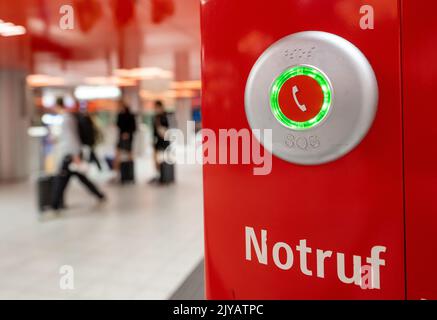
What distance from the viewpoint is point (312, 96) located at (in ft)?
3.26

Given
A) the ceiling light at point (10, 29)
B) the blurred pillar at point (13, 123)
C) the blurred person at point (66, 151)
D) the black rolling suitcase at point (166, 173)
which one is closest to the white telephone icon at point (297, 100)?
the blurred person at point (66, 151)

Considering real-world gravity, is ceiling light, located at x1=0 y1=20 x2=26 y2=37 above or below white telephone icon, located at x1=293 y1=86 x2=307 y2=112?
above

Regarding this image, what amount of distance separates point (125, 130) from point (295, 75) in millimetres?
6943

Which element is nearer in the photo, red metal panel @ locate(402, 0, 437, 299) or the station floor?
red metal panel @ locate(402, 0, 437, 299)

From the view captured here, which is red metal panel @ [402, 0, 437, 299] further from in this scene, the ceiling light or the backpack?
the ceiling light

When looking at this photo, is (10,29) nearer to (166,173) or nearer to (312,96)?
(166,173)

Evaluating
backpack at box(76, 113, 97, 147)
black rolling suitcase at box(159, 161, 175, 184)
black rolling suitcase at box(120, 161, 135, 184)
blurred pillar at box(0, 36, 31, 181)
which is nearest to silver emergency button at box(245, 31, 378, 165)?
backpack at box(76, 113, 97, 147)

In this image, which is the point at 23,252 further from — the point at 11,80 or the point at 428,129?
the point at 11,80

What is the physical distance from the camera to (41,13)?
4.28 meters

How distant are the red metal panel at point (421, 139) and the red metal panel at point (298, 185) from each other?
21 mm

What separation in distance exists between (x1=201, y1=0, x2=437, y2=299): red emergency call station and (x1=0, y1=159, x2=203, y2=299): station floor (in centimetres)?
167

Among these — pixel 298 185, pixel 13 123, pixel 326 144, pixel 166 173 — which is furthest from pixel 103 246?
pixel 13 123

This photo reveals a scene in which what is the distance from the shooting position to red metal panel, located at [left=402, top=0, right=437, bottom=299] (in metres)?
0.90

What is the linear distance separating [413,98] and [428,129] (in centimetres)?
8
